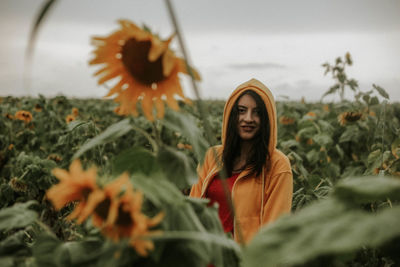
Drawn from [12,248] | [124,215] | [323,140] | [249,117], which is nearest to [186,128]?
[124,215]

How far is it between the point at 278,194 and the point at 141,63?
1291 mm

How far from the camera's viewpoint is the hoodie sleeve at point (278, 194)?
1769 mm

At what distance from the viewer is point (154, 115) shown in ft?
2.25

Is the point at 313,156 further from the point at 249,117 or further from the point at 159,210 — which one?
the point at 159,210

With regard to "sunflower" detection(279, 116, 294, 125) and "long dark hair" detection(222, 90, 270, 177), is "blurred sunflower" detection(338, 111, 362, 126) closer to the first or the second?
"sunflower" detection(279, 116, 294, 125)

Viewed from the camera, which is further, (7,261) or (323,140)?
(323,140)

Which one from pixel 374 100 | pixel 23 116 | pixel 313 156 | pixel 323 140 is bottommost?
pixel 313 156

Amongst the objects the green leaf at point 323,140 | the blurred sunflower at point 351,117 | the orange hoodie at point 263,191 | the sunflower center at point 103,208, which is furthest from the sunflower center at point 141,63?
the blurred sunflower at point 351,117

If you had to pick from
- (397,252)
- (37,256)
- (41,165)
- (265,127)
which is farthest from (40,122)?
(397,252)

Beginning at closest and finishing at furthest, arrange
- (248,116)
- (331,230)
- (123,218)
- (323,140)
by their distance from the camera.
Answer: (331,230) → (123,218) → (248,116) → (323,140)

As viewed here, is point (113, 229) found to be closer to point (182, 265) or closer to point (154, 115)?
point (182, 265)

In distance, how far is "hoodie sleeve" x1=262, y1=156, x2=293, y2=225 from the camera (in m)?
1.77

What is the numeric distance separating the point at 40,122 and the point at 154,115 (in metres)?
4.83

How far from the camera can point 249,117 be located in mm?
2004
